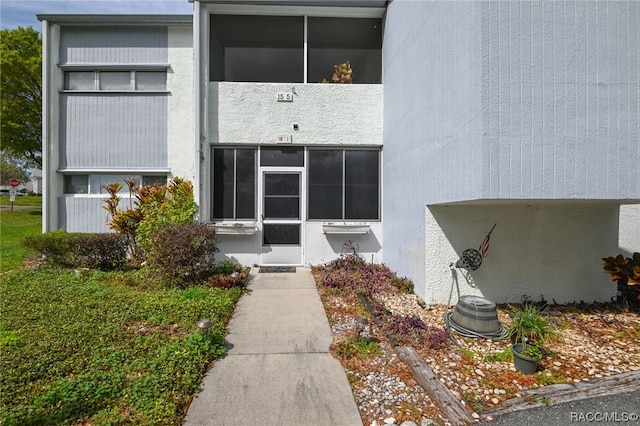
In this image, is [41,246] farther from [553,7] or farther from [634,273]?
[634,273]

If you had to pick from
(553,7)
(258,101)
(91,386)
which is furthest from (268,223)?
(553,7)

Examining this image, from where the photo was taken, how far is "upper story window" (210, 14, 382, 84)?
7098mm

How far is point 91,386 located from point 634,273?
645cm

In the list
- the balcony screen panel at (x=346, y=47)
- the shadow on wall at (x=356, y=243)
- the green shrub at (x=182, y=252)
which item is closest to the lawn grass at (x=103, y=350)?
the green shrub at (x=182, y=252)

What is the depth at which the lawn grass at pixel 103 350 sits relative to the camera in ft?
7.77

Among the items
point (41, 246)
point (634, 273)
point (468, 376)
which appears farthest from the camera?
point (41, 246)

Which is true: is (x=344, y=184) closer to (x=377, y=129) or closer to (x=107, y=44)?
(x=377, y=129)

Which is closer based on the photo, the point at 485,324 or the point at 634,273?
the point at 485,324

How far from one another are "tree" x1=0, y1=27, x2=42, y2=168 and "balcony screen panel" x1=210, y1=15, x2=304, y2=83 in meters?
11.7

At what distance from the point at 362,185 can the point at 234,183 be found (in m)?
3.11

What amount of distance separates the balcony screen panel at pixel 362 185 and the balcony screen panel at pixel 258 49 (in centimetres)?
242

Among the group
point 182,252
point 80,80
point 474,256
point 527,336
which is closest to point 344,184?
point 474,256

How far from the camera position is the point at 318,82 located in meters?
7.20

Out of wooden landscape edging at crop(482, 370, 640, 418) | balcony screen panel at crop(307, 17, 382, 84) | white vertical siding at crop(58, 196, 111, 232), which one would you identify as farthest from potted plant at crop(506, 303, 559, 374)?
white vertical siding at crop(58, 196, 111, 232)
